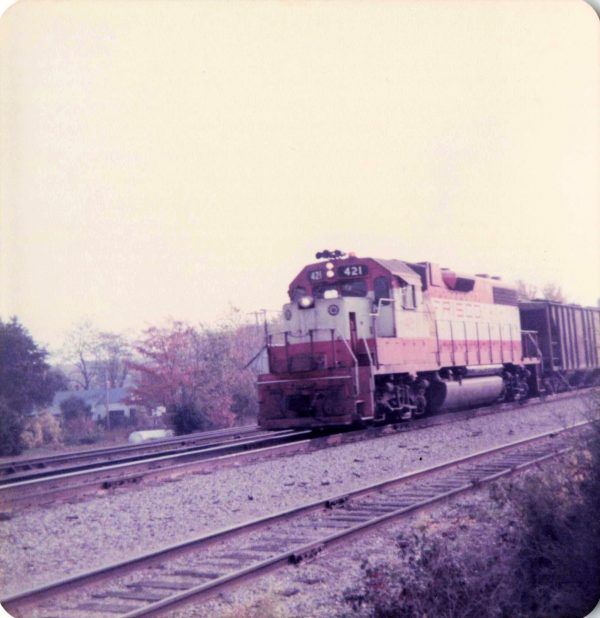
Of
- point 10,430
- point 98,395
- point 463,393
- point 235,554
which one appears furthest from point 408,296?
A: point 98,395

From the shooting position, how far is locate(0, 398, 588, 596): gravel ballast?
5.91 metres

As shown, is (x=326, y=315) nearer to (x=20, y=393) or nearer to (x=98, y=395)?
(x=20, y=393)

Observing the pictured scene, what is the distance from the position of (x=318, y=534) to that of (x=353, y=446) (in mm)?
5409

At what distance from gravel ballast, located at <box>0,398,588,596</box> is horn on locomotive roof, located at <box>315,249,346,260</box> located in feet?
12.1

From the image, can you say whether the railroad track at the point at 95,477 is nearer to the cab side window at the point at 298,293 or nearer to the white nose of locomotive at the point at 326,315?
the white nose of locomotive at the point at 326,315

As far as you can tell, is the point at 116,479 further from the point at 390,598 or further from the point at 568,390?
the point at 568,390

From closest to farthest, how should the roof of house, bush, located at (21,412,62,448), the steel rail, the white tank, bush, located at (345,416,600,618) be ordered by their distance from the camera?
bush, located at (345,416,600,618)
the steel rail
bush, located at (21,412,62,448)
the white tank
the roof of house

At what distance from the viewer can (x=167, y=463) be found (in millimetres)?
10922

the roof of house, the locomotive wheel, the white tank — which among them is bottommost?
the white tank

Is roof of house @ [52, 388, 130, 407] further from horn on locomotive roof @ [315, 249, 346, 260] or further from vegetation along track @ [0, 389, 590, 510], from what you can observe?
horn on locomotive roof @ [315, 249, 346, 260]

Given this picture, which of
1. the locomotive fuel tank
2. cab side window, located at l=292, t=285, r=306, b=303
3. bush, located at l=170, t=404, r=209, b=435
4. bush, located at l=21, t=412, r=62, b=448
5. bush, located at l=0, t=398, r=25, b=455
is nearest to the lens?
cab side window, located at l=292, t=285, r=306, b=303

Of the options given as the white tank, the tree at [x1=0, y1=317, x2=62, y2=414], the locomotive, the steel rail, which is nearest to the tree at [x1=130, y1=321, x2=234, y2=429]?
the white tank

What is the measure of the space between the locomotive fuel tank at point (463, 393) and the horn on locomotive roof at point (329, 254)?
11.7 ft

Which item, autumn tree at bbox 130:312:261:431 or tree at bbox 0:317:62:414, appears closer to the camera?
tree at bbox 0:317:62:414
